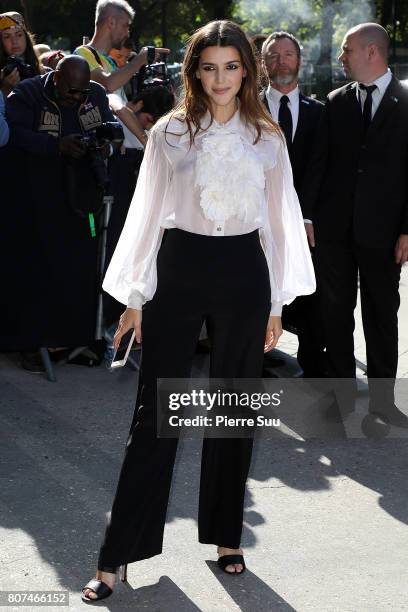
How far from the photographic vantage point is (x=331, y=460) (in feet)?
15.7

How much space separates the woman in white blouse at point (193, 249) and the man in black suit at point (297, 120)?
87.7 inches

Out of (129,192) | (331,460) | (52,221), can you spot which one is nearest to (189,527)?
(331,460)

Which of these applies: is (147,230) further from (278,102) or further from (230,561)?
(278,102)

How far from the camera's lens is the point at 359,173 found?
519cm

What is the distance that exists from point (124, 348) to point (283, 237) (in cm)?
69

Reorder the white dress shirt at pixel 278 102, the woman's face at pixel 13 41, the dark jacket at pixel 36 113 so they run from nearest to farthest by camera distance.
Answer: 1. the dark jacket at pixel 36 113
2. the white dress shirt at pixel 278 102
3. the woman's face at pixel 13 41

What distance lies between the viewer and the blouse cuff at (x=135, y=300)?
10.9 feet

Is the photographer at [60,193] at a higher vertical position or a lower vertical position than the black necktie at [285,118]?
lower

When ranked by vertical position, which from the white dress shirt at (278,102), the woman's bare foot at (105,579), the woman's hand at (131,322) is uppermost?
the white dress shirt at (278,102)

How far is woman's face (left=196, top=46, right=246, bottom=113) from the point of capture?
3.30 meters

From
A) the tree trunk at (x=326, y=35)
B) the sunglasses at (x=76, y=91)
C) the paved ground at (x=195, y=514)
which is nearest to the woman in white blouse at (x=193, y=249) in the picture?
the paved ground at (x=195, y=514)

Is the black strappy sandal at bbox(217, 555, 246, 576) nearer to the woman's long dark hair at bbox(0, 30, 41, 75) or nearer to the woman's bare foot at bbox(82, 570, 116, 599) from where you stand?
the woman's bare foot at bbox(82, 570, 116, 599)

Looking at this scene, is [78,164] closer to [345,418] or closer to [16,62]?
[16,62]

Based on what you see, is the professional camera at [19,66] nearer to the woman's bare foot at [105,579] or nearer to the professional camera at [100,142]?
the professional camera at [100,142]
